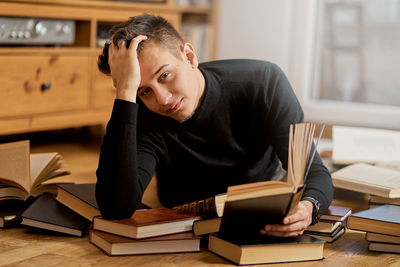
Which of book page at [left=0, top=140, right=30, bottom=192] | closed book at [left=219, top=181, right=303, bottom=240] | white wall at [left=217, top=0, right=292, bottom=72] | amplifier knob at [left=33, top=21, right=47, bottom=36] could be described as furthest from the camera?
white wall at [left=217, top=0, right=292, bottom=72]

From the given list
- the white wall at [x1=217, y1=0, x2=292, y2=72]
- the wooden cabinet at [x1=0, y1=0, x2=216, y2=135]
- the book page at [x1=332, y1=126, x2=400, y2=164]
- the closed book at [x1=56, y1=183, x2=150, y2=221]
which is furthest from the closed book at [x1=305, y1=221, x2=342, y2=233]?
the white wall at [x1=217, y1=0, x2=292, y2=72]

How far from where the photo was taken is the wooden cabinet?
2.43 meters

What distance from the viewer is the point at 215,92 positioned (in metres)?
1.65

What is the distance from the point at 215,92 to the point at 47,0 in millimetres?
1142

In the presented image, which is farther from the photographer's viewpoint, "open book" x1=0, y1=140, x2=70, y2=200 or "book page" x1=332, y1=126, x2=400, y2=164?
"book page" x1=332, y1=126, x2=400, y2=164

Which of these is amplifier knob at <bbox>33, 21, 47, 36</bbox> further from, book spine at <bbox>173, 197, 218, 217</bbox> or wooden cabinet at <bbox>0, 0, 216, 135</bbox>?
book spine at <bbox>173, 197, 218, 217</bbox>

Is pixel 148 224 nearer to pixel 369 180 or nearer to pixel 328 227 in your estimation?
pixel 328 227

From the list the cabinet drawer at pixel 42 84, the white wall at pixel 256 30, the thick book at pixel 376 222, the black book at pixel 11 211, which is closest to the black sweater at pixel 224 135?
the thick book at pixel 376 222

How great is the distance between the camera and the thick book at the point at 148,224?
1.37m

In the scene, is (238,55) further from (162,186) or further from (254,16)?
(162,186)

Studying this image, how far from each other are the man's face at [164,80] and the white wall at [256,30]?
1.81 m

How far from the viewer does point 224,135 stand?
66.1 inches

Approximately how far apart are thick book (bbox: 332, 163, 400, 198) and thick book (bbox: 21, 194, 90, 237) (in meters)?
0.77

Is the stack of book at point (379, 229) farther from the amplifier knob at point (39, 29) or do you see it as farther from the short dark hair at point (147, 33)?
the amplifier knob at point (39, 29)
